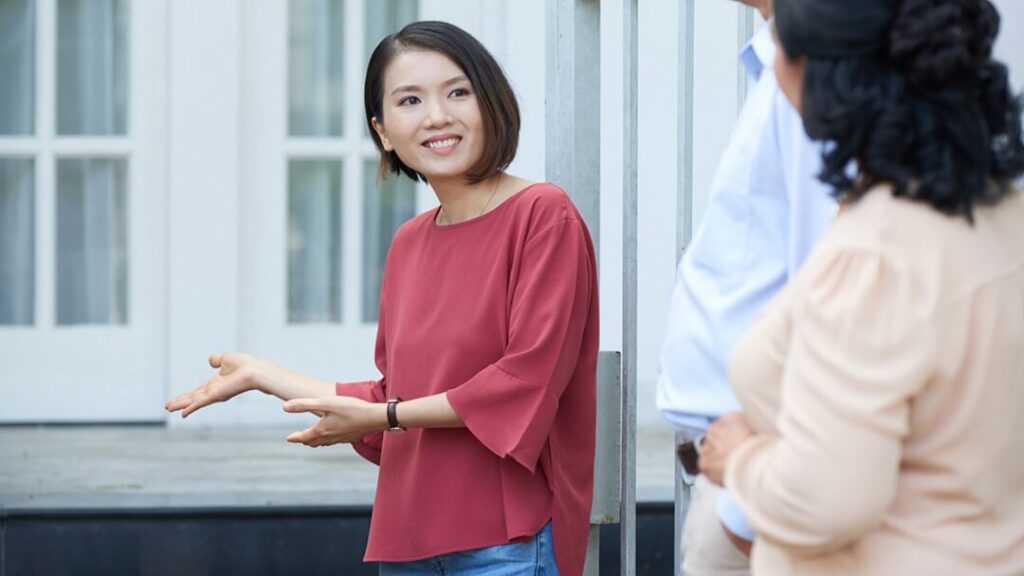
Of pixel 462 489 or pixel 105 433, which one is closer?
pixel 462 489

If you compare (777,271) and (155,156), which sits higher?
(155,156)

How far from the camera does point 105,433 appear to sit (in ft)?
16.7

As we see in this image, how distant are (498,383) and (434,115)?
423 mm

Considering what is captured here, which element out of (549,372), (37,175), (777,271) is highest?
(37,175)

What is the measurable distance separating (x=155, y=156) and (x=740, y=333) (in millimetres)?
4070

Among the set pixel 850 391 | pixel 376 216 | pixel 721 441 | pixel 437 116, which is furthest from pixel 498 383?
pixel 376 216

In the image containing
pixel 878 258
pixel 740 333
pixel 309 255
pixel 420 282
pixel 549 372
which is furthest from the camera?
pixel 309 255

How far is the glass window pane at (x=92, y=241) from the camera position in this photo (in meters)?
5.38

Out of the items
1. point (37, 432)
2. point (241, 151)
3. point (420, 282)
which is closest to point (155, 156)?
point (241, 151)

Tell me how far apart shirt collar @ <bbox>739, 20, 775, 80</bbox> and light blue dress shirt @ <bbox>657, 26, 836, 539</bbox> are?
7cm

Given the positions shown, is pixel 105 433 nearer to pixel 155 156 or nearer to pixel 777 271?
pixel 155 156

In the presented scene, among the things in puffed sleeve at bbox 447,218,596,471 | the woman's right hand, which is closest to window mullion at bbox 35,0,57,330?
the woman's right hand

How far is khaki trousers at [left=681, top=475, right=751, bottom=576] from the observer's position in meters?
1.53

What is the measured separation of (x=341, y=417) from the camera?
2.07 meters
